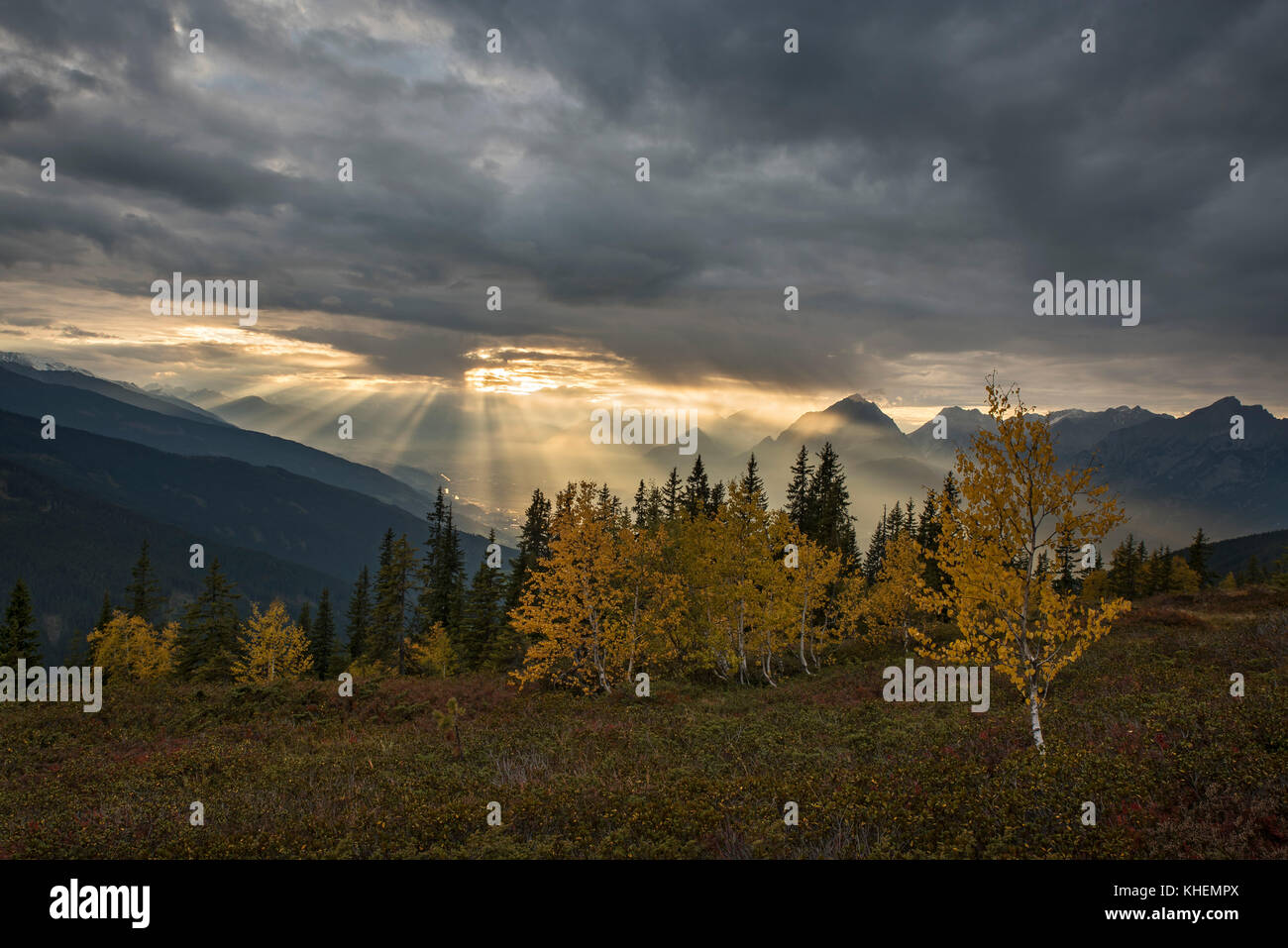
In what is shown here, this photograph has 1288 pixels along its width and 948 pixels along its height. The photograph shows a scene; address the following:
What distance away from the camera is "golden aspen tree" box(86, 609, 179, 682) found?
55.9 metres

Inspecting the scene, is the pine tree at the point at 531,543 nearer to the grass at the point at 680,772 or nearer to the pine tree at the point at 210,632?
the pine tree at the point at 210,632

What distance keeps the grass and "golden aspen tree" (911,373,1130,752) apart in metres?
2.31

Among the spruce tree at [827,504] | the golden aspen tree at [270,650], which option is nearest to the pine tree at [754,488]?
the spruce tree at [827,504]

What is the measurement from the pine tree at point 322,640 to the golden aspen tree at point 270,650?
517 inches

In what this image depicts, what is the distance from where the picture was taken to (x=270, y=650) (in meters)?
48.6

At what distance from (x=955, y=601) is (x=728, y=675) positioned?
22196 millimetres

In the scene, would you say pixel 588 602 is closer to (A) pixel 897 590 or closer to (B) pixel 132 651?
(A) pixel 897 590

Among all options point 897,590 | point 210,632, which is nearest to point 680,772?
point 897,590

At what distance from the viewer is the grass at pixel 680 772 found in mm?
9922

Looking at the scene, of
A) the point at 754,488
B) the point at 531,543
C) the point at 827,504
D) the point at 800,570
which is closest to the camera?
the point at 800,570

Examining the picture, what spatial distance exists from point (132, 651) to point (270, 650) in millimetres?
21389

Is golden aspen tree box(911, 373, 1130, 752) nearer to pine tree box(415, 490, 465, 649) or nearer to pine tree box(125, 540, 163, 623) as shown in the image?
pine tree box(415, 490, 465, 649)
